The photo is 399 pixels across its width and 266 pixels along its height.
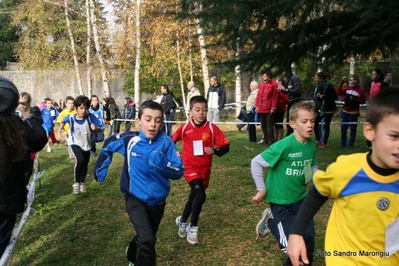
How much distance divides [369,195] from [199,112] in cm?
346

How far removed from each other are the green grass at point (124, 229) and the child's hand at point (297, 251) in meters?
2.39

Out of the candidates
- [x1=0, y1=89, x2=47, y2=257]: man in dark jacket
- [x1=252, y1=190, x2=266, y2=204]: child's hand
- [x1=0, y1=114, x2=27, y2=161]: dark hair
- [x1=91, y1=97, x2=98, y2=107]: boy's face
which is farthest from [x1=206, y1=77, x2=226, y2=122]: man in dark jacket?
[x1=0, y1=114, x2=27, y2=161]: dark hair

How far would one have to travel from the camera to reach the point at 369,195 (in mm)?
2418

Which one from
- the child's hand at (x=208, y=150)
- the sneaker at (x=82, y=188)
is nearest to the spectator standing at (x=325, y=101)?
the sneaker at (x=82, y=188)

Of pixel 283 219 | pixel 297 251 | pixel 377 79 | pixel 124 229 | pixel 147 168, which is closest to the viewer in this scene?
pixel 297 251

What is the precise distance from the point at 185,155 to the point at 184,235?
3.49ft

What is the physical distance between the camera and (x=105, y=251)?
17.7 ft

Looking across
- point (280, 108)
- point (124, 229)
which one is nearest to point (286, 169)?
point (124, 229)

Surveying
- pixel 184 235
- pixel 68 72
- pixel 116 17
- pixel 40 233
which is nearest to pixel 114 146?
pixel 184 235

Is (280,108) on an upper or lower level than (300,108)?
lower

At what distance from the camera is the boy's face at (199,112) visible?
5.70 meters

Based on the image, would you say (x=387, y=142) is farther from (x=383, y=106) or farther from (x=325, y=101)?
(x=325, y=101)

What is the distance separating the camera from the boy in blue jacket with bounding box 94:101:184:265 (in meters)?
4.28

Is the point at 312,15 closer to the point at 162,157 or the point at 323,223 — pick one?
the point at 323,223
